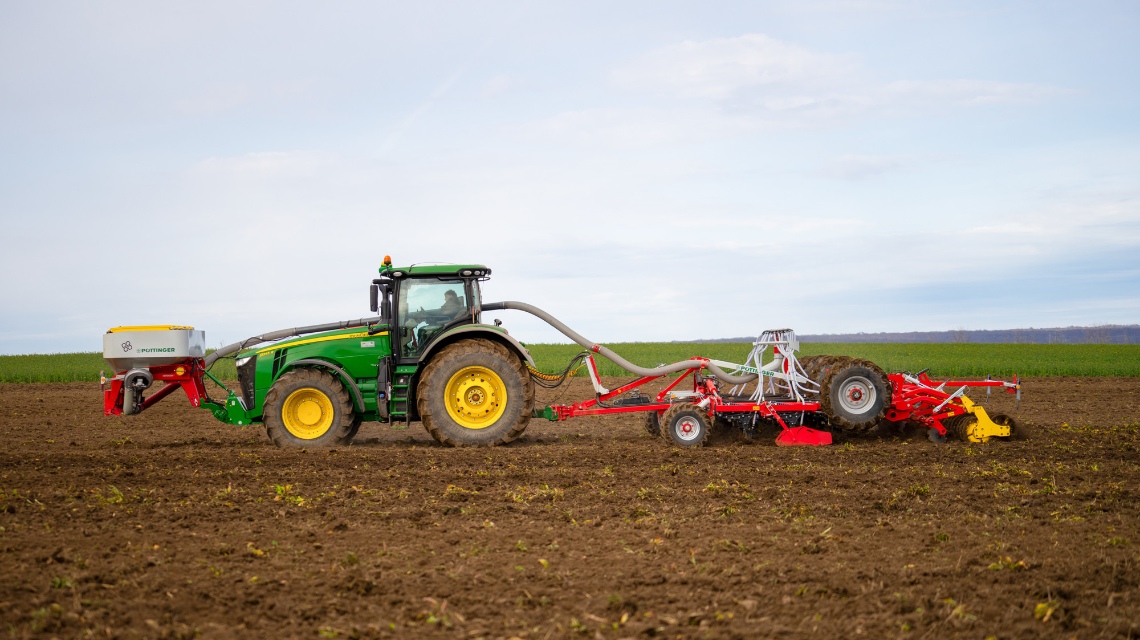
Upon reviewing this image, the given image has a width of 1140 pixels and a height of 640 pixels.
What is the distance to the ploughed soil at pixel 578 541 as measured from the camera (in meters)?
5.18

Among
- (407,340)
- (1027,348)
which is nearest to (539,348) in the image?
(1027,348)

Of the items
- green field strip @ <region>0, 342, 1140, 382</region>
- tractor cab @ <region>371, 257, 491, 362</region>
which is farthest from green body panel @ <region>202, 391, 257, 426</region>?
green field strip @ <region>0, 342, 1140, 382</region>

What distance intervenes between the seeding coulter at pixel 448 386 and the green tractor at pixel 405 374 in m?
0.01

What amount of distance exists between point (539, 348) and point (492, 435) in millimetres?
27589

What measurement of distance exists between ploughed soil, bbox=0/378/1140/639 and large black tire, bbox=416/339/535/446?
0.43 m

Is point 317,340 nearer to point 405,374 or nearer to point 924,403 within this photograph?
point 405,374

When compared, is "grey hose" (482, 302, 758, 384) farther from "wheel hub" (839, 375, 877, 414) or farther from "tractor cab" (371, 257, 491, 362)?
"wheel hub" (839, 375, 877, 414)

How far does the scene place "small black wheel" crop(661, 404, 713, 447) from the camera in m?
11.0

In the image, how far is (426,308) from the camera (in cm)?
1145

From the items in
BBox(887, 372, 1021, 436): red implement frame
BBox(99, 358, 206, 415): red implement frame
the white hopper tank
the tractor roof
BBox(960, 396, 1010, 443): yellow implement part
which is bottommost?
BBox(960, 396, 1010, 443): yellow implement part

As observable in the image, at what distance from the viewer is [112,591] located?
223 inches

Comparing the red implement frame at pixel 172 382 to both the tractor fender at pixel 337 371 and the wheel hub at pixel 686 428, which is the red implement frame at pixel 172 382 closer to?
the tractor fender at pixel 337 371

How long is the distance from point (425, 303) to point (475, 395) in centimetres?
134

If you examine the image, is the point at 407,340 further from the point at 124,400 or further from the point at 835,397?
the point at 835,397
